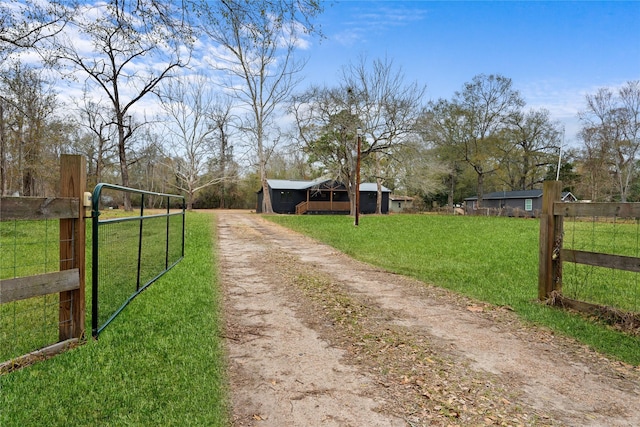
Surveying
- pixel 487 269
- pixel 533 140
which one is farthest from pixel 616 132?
pixel 487 269

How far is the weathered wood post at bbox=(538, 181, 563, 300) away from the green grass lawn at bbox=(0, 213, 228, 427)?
13.9 feet

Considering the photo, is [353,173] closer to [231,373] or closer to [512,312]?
[512,312]

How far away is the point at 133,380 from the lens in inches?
104

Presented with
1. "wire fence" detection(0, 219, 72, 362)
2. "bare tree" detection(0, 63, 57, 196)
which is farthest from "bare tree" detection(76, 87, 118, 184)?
"wire fence" detection(0, 219, 72, 362)

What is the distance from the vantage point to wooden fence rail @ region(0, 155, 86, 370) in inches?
113

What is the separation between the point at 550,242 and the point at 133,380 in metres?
5.04

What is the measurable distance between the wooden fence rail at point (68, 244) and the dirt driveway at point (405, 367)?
4.37ft

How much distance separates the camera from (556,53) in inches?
464

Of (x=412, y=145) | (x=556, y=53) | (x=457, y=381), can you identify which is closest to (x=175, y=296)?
(x=457, y=381)

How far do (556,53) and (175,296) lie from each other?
42.4 ft

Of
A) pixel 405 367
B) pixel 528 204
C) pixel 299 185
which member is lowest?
pixel 405 367

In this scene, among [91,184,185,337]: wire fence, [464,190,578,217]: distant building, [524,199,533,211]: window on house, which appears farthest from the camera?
[524,199,533,211]: window on house

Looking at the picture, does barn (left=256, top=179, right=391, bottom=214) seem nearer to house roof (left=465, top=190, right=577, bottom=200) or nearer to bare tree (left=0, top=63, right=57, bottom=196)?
house roof (left=465, top=190, right=577, bottom=200)

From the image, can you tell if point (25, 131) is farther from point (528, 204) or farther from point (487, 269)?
point (528, 204)
